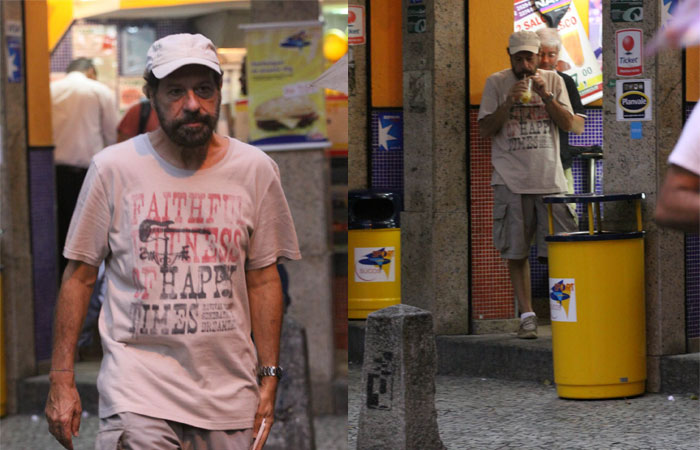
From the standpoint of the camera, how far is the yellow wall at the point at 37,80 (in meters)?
6.51

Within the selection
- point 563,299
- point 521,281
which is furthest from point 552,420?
point 521,281

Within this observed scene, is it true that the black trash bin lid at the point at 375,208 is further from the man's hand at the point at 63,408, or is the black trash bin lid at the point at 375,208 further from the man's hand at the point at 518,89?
the man's hand at the point at 63,408

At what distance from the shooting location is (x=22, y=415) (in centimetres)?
727

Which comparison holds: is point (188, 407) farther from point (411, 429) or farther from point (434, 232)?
point (434, 232)

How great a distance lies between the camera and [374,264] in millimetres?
9852

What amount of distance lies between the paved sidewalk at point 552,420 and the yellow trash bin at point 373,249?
47.1 inches

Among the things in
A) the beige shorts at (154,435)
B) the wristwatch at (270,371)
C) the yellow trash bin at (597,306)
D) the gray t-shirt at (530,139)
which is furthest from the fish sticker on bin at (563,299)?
the beige shorts at (154,435)

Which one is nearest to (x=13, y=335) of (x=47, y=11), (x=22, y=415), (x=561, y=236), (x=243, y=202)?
(x=22, y=415)

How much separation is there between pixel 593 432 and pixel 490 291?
9.59 feet

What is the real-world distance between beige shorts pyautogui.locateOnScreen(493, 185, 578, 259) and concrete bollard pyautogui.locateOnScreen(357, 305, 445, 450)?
110 inches

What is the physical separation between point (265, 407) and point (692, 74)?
4.95m

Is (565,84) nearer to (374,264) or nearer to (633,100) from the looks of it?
(633,100)

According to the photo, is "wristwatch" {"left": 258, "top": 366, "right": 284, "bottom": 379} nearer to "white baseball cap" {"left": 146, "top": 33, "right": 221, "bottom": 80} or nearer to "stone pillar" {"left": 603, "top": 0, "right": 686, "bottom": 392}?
"white baseball cap" {"left": 146, "top": 33, "right": 221, "bottom": 80}

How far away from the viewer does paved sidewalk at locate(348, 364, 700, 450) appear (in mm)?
6914
